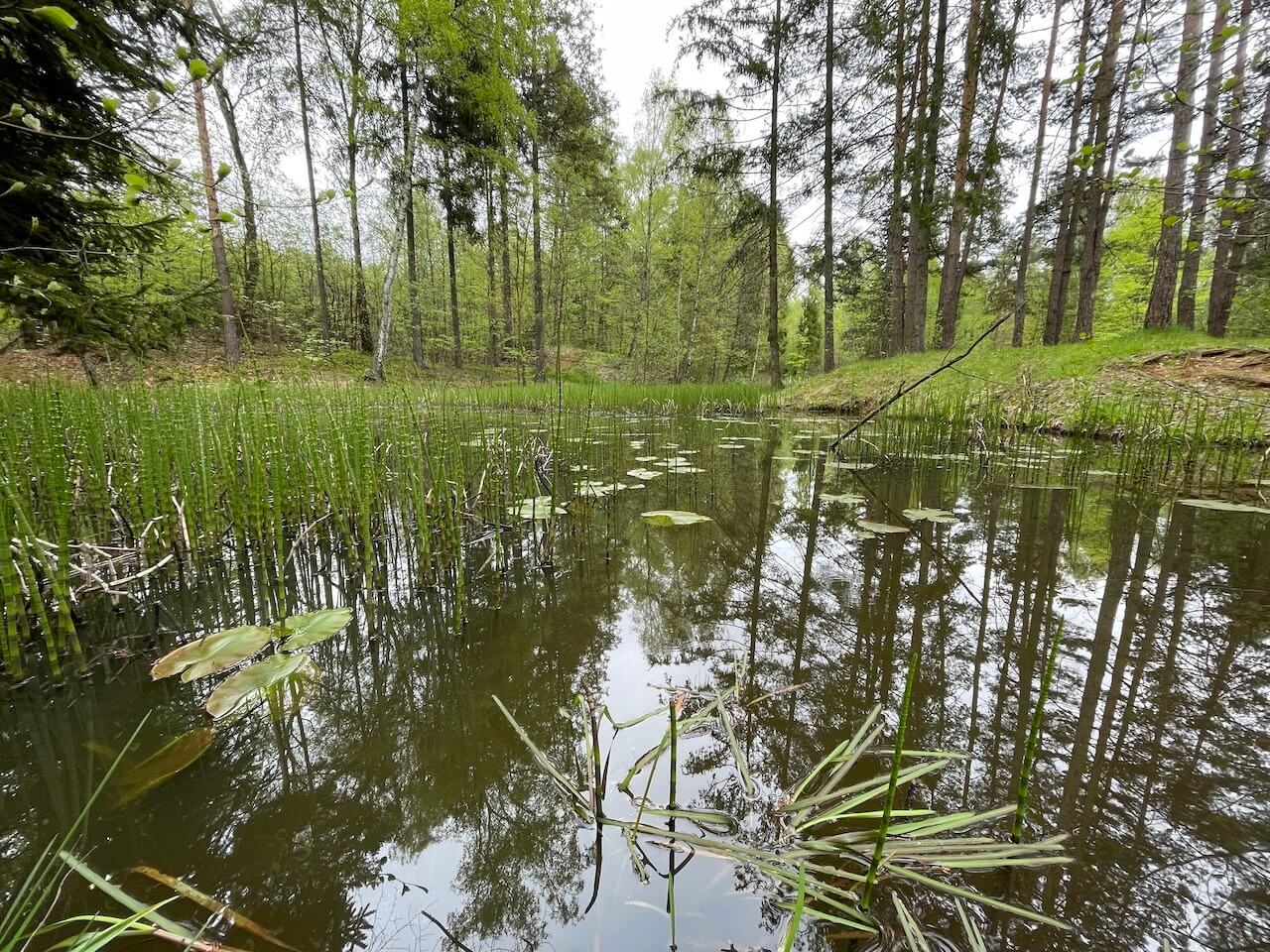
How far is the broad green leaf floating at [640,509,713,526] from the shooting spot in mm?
2342

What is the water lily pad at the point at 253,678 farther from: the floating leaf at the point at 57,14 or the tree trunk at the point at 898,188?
the tree trunk at the point at 898,188

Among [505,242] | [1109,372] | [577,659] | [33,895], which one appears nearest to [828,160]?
[1109,372]

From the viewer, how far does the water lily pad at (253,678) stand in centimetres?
102

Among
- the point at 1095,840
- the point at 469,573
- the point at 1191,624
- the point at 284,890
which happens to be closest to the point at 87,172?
the point at 469,573

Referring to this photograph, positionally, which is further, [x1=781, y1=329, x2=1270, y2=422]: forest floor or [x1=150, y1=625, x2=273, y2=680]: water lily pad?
[x1=781, y1=329, x2=1270, y2=422]: forest floor

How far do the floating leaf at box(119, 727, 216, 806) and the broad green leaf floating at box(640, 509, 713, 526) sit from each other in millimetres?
1761

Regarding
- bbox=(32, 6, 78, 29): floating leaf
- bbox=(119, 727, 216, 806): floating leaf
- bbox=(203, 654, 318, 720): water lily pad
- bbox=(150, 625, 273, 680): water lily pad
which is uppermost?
bbox=(32, 6, 78, 29): floating leaf

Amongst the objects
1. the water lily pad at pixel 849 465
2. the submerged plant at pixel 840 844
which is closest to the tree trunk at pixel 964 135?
the water lily pad at pixel 849 465

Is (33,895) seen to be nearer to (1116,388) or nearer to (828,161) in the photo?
(1116,388)

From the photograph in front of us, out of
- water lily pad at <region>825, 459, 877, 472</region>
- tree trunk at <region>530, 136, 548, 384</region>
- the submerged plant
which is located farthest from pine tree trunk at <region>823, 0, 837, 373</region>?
the submerged plant

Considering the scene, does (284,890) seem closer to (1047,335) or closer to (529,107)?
(1047,335)

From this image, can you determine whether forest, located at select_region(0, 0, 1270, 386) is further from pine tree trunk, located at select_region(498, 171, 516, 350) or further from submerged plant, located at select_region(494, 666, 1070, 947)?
submerged plant, located at select_region(494, 666, 1070, 947)

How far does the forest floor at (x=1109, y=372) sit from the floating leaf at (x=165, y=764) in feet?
17.8

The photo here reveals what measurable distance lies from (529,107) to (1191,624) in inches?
561
